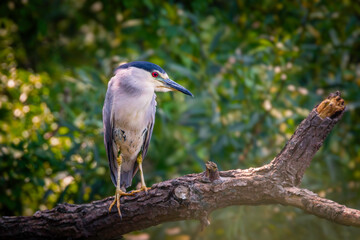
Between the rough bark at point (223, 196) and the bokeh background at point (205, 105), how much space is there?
1.17 metres

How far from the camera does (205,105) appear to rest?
4180mm

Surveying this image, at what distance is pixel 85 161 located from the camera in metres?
3.54

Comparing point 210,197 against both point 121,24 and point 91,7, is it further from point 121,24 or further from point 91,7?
point 91,7

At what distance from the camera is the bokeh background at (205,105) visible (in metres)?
3.60

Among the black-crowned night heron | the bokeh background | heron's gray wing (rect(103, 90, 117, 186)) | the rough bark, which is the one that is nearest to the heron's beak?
the black-crowned night heron

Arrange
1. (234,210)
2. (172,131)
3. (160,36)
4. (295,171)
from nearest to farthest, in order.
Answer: (295,171) < (234,210) < (172,131) < (160,36)

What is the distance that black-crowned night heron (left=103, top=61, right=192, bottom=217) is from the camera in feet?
8.53

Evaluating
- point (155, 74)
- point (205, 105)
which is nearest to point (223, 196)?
point (155, 74)

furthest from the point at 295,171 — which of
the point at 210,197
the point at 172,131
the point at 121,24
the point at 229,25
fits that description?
the point at 121,24

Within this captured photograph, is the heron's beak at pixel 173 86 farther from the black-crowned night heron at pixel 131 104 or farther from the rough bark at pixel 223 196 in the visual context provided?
the rough bark at pixel 223 196

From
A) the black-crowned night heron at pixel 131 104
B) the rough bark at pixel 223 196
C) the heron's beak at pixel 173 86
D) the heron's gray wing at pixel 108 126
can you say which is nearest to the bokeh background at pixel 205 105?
the heron's gray wing at pixel 108 126

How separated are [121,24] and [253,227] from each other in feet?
Result: 9.20

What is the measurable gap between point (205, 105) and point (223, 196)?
2253mm

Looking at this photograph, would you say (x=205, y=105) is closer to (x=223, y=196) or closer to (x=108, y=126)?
(x=108, y=126)
